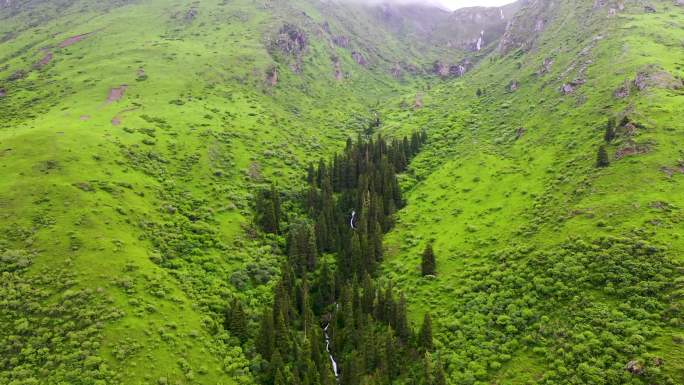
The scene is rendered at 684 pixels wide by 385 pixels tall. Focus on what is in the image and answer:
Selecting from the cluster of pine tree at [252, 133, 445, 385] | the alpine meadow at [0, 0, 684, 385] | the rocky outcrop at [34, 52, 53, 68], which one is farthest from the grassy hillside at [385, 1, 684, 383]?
the rocky outcrop at [34, 52, 53, 68]

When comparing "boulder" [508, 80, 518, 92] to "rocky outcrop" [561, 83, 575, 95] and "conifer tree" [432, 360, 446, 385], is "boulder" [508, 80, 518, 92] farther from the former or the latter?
"conifer tree" [432, 360, 446, 385]

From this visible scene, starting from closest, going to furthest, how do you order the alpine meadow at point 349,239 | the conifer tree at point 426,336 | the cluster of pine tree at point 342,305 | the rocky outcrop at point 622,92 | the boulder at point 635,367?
the boulder at point 635,367 < the alpine meadow at point 349,239 < the cluster of pine tree at point 342,305 < the conifer tree at point 426,336 < the rocky outcrop at point 622,92

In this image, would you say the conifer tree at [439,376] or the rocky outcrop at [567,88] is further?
the rocky outcrop at [567,88]

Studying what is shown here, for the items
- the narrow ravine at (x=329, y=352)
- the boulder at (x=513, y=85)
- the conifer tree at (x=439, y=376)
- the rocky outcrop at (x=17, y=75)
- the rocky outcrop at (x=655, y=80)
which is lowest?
A: the narrow ravine at (x=329, y=352)

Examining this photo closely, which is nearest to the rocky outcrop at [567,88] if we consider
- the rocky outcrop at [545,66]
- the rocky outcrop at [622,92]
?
the rocky outcrop at [622,92]

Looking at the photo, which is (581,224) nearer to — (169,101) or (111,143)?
(111,143)

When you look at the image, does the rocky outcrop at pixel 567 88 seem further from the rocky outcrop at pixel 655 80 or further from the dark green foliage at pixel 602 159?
the dark green foliage at pixel 602 159
